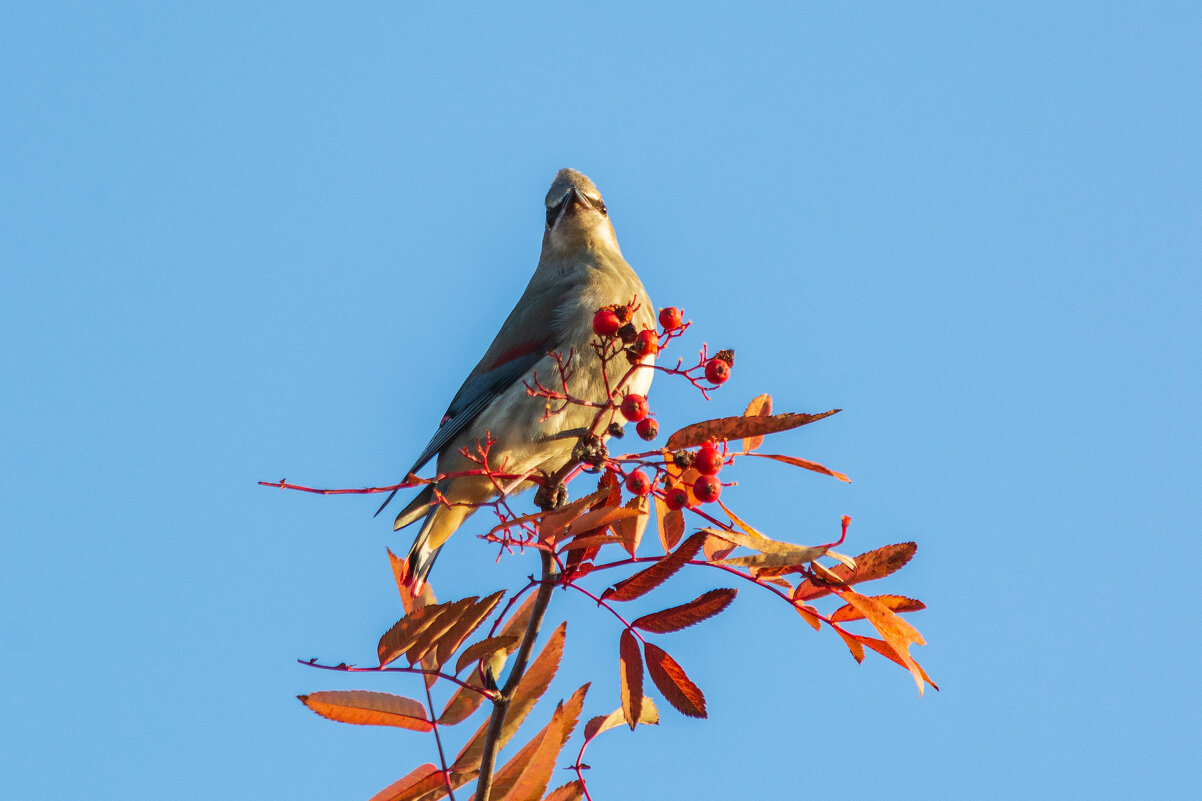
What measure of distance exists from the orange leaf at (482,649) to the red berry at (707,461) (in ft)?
1.72

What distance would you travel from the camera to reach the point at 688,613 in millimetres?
2211

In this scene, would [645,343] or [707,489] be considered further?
[645,343]

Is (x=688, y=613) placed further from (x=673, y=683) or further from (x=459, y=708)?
(x=459, y=708)

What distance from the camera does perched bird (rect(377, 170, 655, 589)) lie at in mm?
4500

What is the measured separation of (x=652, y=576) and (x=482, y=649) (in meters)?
0.38

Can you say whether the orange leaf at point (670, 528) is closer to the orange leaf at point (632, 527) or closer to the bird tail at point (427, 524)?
the orange leaf at point (632, 527)

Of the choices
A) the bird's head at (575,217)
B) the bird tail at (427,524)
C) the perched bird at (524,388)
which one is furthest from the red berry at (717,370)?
the bird's head at (575,217)

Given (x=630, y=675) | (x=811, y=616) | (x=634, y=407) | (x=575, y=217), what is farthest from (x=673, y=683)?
(x=575, y=217)

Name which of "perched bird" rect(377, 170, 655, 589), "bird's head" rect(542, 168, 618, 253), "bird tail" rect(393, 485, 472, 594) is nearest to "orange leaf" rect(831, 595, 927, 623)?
"perched bird" rect(377, 170, 655, 589)

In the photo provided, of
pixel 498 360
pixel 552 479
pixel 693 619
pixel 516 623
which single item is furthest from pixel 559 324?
pixel 693 619

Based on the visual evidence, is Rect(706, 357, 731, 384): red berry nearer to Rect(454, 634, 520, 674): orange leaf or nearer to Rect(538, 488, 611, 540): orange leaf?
Rect(538, 488, 611, 540): orange leaf

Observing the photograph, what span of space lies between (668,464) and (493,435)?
8.29 ft

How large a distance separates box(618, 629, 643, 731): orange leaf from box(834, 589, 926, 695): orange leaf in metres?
0.41

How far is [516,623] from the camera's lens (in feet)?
8.36
